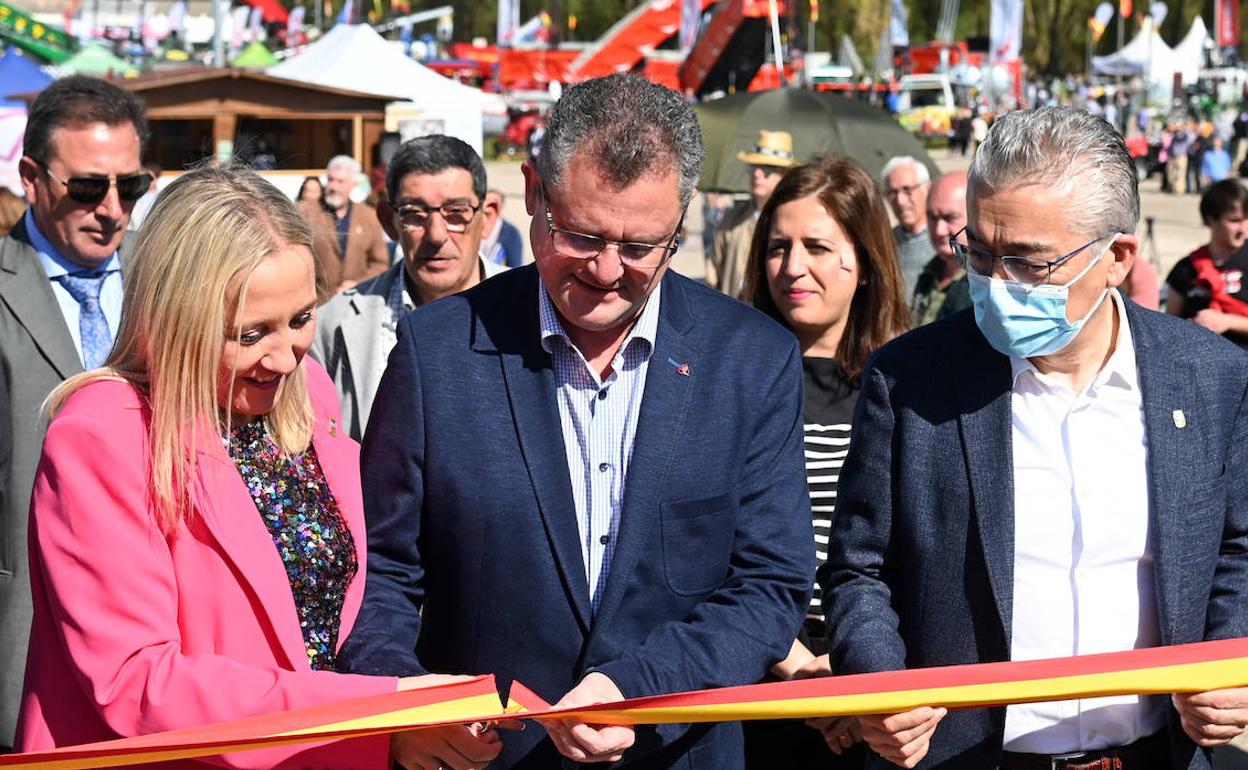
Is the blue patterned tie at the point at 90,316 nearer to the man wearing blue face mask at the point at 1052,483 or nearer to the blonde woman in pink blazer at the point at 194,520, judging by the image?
the blonde woman in pink blazer at the point at 194,520

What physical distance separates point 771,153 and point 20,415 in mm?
5906

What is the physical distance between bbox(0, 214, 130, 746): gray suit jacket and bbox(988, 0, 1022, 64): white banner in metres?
44.5

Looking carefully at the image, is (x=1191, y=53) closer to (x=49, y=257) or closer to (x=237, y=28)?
(x=237, y=28)

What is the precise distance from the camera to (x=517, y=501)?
2711 millimetres

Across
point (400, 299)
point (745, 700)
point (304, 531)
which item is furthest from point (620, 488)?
point (400, 299)

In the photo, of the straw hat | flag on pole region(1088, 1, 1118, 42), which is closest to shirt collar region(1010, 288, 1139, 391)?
the straw hat

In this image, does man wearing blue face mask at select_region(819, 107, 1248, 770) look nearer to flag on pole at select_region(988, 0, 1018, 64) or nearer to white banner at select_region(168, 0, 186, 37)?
flag on pole at select_region(988, 0, 1018, 64)

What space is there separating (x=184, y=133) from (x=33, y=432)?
40.9ft

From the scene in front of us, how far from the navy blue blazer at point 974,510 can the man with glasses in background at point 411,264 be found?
2294mm

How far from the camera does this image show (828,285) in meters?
4.22

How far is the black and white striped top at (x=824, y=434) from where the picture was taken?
3.93 m

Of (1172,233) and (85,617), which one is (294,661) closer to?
(85,617)

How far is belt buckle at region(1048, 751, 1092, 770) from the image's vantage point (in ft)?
9.41

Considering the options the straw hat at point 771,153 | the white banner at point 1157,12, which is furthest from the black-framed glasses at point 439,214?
the white banner at point 1157,12
